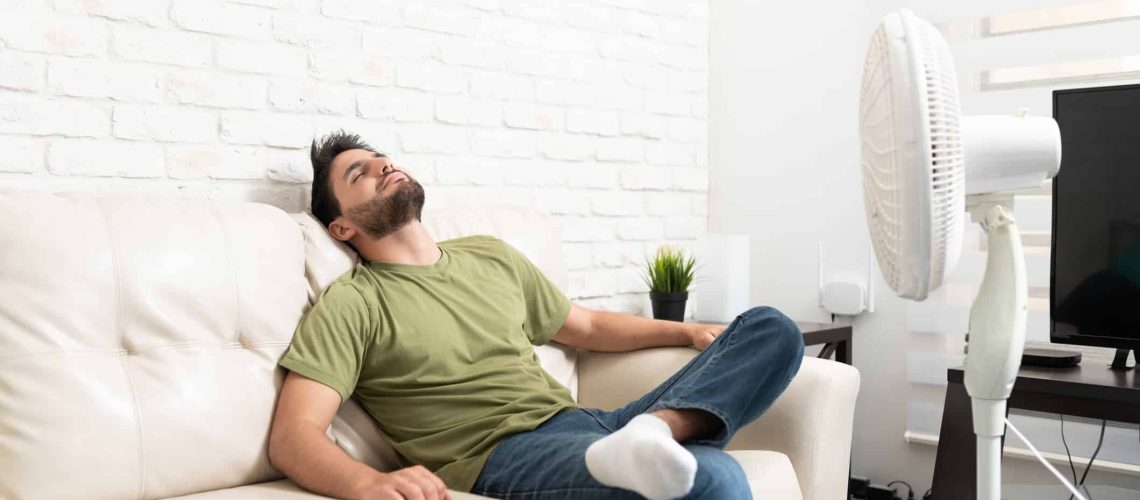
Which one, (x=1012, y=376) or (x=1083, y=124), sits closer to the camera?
(x=1012, y=376)

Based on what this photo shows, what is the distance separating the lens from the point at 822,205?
311cm

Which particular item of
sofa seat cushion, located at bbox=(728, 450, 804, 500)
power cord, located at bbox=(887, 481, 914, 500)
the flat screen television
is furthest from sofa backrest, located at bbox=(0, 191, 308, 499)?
power cord, located at bbox=(887, 481, 914, 500)

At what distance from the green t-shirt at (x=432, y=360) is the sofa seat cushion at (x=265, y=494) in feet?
0.60

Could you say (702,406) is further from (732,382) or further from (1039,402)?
(1039,402)

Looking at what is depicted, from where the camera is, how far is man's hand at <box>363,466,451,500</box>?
1505 mm

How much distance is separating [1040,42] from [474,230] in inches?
61.4

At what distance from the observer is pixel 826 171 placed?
309cm

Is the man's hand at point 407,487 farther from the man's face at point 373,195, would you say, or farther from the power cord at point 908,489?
the power cord at point 908,489

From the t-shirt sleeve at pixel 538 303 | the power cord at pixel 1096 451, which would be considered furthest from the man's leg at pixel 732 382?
the power cord at pixel 1096 451

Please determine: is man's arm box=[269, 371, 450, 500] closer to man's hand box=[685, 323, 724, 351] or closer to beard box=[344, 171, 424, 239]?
beard box=[344, 171, 424, 239]

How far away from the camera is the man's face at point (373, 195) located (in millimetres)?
2021

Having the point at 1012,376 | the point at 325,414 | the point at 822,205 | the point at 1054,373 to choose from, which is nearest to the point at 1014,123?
the point at 1012,376

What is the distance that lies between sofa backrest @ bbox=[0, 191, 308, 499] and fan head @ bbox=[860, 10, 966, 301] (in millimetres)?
1122

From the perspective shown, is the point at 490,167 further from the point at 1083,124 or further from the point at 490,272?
the point at 1083,124
